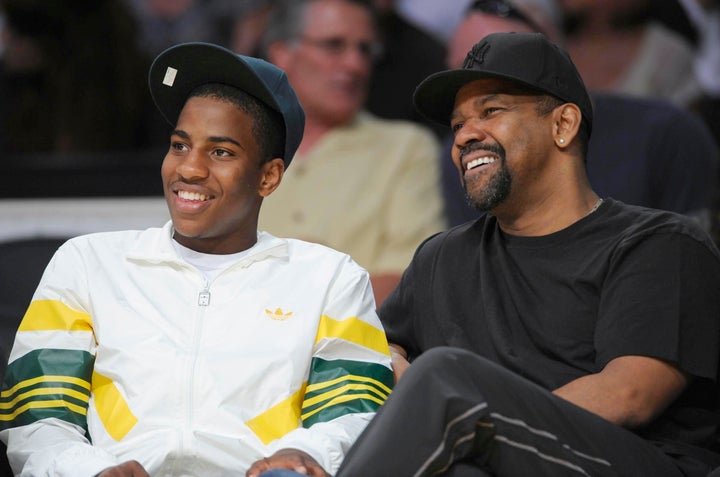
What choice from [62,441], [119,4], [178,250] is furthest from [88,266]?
[119,4]

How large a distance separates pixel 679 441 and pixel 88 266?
125 centimetres

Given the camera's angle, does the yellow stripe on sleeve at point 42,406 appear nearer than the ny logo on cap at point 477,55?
Yes

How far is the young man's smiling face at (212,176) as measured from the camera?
101 inches

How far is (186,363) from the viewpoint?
244 cm

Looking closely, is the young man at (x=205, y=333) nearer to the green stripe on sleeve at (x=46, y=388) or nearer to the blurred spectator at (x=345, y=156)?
the green stripe on sleeve at (x=46, y=388)

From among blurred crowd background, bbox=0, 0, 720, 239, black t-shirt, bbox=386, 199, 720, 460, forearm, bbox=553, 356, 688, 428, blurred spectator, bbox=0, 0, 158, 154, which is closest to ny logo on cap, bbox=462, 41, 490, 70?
black t-shirt, bbox=386, 199, 720, 460

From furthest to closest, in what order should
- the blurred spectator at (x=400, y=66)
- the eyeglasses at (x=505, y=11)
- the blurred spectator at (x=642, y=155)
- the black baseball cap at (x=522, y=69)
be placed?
the blurred spectator at (x=400, y=66)
the eyeglasses at (x=505, y=11)
the blurred spectator at (x=642, y=155)
the black baseball cap at (x=522, y=69)

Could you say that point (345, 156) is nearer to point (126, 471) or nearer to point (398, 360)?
point (398, 360)

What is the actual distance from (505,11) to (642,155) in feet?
2.18

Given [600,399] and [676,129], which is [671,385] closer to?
[600,399]

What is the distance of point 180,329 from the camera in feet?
8.17

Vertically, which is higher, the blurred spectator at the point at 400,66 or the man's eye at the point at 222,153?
the blurred spectator at the point at 400,66

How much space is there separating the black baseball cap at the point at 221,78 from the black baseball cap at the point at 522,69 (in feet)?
1.21

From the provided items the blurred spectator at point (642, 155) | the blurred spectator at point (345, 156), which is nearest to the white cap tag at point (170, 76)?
the blurred spectator at point (642, 155)
